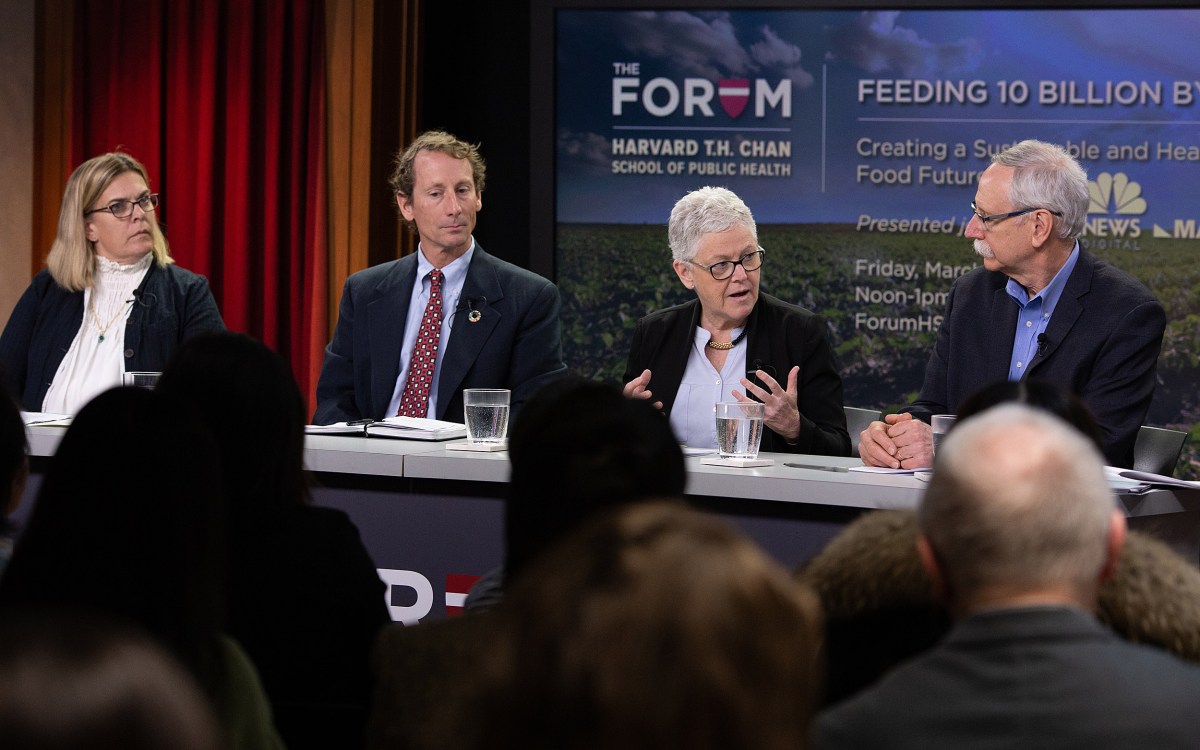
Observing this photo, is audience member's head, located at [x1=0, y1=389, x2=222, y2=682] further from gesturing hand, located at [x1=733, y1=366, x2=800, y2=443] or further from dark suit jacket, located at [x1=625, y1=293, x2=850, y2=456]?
dark suit jacket, located at [x1=625, y1=293, x2=850, y2=456]

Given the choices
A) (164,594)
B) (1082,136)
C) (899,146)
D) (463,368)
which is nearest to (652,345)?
(463,368)

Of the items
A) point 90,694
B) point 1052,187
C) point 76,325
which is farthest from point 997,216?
point 90,694

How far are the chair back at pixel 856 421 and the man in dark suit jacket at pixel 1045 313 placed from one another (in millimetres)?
154

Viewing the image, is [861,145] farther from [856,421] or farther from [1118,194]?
[856,421]

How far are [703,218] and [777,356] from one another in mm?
488

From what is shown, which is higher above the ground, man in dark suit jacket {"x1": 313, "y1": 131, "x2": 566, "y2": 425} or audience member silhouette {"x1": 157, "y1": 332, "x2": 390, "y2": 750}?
man in dark suit jacket {"x1": 313, "y1": 131, "x2": 566, "y2": 425}

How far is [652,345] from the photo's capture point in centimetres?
416

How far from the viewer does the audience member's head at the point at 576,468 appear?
4.98 feet

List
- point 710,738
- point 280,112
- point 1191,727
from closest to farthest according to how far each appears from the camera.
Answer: point 710,738 < point 1191,727 < point 280,112

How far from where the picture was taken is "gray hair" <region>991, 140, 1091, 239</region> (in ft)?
12.4

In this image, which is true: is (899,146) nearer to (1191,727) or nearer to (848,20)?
(848,20)

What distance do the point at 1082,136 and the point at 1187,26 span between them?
61 centimetres

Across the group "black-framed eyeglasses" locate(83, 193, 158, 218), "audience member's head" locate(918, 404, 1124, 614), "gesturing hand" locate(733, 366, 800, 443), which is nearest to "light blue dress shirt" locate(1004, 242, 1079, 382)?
"gesturing hand" locate(733, 366, 800, 443)

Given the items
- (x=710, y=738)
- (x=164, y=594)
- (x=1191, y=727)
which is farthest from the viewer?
(x=164, y=594)
